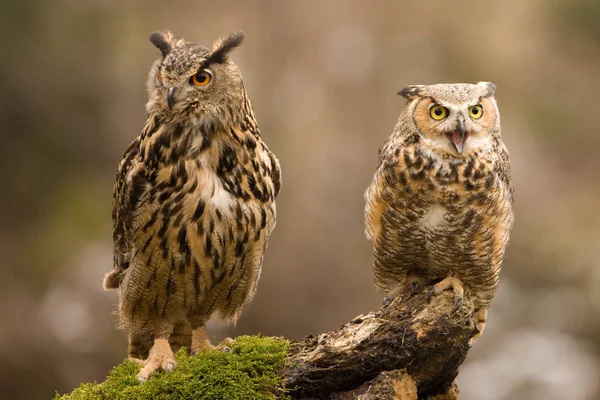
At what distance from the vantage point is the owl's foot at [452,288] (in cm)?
251

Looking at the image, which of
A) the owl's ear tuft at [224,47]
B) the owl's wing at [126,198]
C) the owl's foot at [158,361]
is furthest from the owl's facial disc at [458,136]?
the owl's foot at [158,361]

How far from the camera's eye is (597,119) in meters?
6.41

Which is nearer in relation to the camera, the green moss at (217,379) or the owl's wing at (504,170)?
the green moss at (217,379)

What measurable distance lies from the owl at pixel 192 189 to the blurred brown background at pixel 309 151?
9.87ft

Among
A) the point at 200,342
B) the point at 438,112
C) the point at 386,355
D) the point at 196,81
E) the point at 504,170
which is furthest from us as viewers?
the point at 200,342

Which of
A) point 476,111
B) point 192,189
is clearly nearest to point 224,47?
point 192,189

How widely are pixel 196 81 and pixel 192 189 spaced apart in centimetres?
35

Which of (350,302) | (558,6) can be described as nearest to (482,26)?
(558,6)

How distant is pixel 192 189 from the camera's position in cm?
261

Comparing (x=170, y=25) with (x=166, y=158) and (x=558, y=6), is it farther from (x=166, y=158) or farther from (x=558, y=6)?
(x=166, y=158)

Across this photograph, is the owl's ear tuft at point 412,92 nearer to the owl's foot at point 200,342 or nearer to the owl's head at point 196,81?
the owl's head at point 196,81

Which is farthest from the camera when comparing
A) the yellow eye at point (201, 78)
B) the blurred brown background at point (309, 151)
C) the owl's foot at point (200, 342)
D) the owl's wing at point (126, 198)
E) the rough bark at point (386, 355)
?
the blurred brown background at point (309, 151)

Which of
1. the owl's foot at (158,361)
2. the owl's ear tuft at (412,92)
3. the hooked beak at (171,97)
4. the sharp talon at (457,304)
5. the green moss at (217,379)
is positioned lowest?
the green moss at (217,379)

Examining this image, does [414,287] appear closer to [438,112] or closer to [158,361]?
[438,112]
